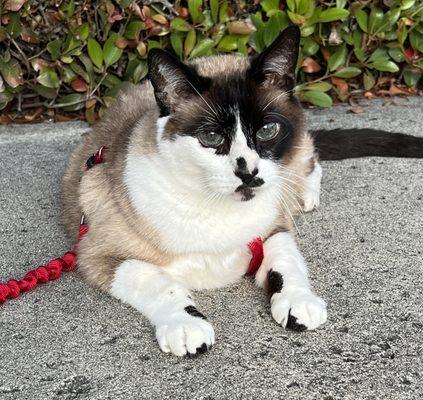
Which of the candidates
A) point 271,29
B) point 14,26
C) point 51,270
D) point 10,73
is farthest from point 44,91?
point 51,270

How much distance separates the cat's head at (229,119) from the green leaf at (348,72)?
234cm

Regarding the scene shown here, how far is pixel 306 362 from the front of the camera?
224 centimetres

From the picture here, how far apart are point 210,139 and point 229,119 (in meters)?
0.10

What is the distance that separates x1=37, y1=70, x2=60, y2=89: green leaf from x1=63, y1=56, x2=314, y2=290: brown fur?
1.39 meters

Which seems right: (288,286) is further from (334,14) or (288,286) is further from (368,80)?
(368,80)

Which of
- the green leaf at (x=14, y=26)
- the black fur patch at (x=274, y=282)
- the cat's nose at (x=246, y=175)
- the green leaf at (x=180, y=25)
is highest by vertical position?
the cat's nose at (x=246, y=175)

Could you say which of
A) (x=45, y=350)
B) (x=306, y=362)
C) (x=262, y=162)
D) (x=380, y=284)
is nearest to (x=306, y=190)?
(x=380, y=284)

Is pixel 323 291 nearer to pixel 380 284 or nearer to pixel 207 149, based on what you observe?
pixel 380 284

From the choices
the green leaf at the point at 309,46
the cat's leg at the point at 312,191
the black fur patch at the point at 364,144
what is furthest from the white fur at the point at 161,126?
the green leaf at the point at 309,46

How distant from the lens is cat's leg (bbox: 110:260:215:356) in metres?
2.25

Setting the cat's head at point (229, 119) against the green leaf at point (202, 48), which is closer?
the cat's head at point (229, 119)

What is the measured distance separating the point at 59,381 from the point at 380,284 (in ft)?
4.54

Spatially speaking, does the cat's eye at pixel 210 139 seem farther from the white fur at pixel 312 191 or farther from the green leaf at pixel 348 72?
the green leaf at pixel 348 72

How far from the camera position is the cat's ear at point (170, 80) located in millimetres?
2355
